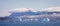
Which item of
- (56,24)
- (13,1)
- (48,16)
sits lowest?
(56,24)

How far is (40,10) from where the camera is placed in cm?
119

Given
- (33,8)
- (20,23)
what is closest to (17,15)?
(20,23)

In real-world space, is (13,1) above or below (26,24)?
above

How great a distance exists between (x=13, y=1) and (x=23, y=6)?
0.15 m

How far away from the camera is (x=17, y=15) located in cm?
120

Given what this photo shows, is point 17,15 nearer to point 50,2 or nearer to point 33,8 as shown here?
point 33,8

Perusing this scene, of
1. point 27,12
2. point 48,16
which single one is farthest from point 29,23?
point 48,16

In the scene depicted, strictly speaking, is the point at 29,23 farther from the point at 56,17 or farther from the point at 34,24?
the point at 56,17

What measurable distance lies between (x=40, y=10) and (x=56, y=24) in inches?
10.5

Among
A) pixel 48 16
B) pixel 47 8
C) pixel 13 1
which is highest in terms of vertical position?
pixel 13 1

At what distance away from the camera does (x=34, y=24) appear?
119 centimetres

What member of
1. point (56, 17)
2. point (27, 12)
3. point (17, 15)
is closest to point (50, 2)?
point (56, 17)

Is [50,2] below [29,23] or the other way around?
the other way around

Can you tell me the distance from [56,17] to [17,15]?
0.50 meters
